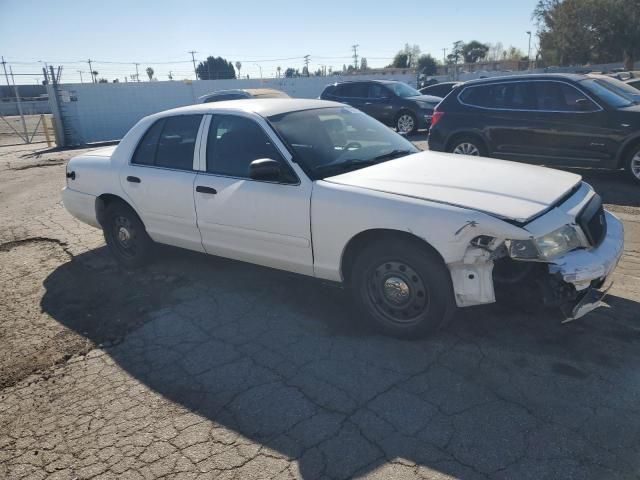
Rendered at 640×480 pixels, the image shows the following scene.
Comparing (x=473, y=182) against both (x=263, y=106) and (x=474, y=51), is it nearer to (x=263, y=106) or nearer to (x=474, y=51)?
(x=263, y=106)

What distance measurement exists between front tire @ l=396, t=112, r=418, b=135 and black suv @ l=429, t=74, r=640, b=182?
242 inches

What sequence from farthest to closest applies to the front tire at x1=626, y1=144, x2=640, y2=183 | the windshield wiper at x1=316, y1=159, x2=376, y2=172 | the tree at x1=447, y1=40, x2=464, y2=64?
the tree at x1=447, y1=40, x2=464, y2=64 < the front tire at x1=626, y1=144, x2=640, y2=183 < the windshield wiper at x1=316, y1=159, x2=376, y2=172

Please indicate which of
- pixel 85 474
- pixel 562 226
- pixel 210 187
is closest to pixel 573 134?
pixel 562 226

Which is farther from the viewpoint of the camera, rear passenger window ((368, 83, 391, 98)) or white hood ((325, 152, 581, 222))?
rear passenger window ((368, 83, 391, 98))

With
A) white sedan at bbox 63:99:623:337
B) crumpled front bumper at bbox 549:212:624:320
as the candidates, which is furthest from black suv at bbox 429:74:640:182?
crumpled front bumper at bbox 549:212:624:320

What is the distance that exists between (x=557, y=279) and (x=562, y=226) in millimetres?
339

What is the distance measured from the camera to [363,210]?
3.44 metres

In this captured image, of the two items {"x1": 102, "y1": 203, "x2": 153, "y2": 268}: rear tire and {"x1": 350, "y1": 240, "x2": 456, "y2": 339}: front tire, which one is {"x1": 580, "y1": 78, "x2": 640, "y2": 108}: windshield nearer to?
{"x1": 350, "y1": 240, "x2": 456, "y2": 339}: front tire

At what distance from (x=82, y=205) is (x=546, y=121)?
663 cm

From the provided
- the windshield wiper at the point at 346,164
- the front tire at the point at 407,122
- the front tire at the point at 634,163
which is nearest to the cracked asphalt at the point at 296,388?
the windshield wiper at the point at 346,164

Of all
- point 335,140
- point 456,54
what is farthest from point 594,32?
point 335,140

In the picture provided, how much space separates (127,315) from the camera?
4309mm

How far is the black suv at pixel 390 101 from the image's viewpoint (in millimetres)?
14926

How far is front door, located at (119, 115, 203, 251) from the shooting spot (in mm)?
4570
